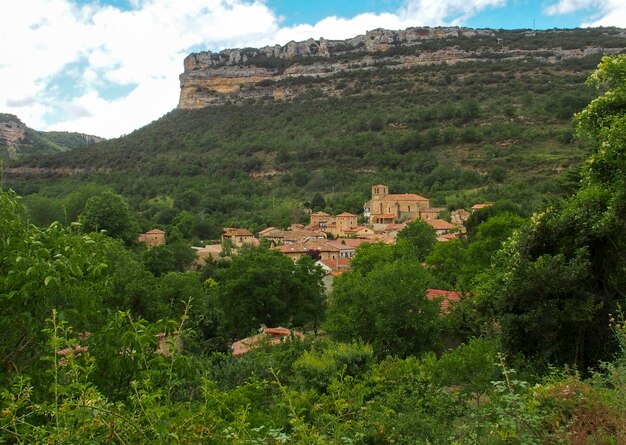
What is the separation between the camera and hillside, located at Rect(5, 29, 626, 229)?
211 ft

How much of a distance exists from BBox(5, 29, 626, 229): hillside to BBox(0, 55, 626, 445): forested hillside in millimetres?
32016

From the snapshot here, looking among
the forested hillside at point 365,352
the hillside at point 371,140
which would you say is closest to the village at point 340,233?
the hillside at point 371,140

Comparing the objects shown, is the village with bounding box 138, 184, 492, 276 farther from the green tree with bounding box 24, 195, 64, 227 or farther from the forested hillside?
the forested hillside

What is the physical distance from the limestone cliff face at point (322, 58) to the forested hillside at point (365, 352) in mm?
94240

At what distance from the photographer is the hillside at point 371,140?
64375 mm

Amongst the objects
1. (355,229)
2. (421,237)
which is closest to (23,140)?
(355,229)

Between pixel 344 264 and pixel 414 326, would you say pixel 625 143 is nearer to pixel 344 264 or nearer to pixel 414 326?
pixel 414 326

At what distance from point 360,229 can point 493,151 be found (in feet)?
77.7

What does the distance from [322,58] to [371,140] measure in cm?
4956

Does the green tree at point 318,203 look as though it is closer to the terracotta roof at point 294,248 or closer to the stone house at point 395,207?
the stone house at point 395,207

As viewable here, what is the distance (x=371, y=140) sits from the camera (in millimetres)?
79250

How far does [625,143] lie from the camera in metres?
8.78

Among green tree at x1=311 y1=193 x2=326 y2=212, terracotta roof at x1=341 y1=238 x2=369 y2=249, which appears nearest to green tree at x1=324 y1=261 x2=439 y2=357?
terracotta roof at x1=341 y1=238 x2=369 y2=249

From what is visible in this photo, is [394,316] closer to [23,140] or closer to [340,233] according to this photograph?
[340,233]
